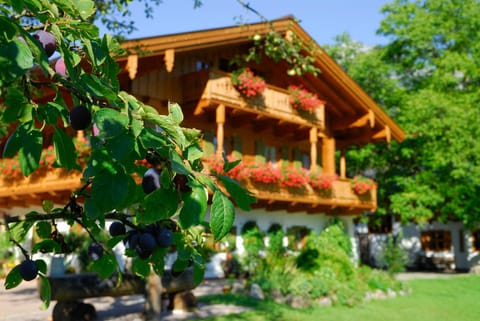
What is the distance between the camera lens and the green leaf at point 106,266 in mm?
2066

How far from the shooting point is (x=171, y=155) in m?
1.31

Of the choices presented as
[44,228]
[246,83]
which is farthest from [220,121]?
[44,228]

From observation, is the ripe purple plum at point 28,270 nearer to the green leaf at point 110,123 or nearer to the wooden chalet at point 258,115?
the green leaf at point 110,123

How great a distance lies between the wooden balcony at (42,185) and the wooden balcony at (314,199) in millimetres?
5431

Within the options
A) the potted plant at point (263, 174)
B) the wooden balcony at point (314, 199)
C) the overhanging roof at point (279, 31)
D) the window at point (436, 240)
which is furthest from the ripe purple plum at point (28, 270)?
the window at point (436, 240)

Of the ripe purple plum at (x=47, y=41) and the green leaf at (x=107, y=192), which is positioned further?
the ripe purple plum at (x=47, y=41)

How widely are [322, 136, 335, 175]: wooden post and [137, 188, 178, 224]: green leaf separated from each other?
2204cm

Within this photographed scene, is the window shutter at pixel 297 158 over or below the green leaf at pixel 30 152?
over

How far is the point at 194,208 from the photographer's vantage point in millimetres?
1264

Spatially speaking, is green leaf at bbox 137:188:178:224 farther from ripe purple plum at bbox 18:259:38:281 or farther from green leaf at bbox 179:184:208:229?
ripe purple plum at bbox 18:259:38:281

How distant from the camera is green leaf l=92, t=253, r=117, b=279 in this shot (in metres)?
2.07

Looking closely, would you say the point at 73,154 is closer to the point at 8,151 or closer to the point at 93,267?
the point at 8,151

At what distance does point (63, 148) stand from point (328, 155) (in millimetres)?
22267

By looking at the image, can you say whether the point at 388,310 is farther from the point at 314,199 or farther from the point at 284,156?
the point at 284,156
